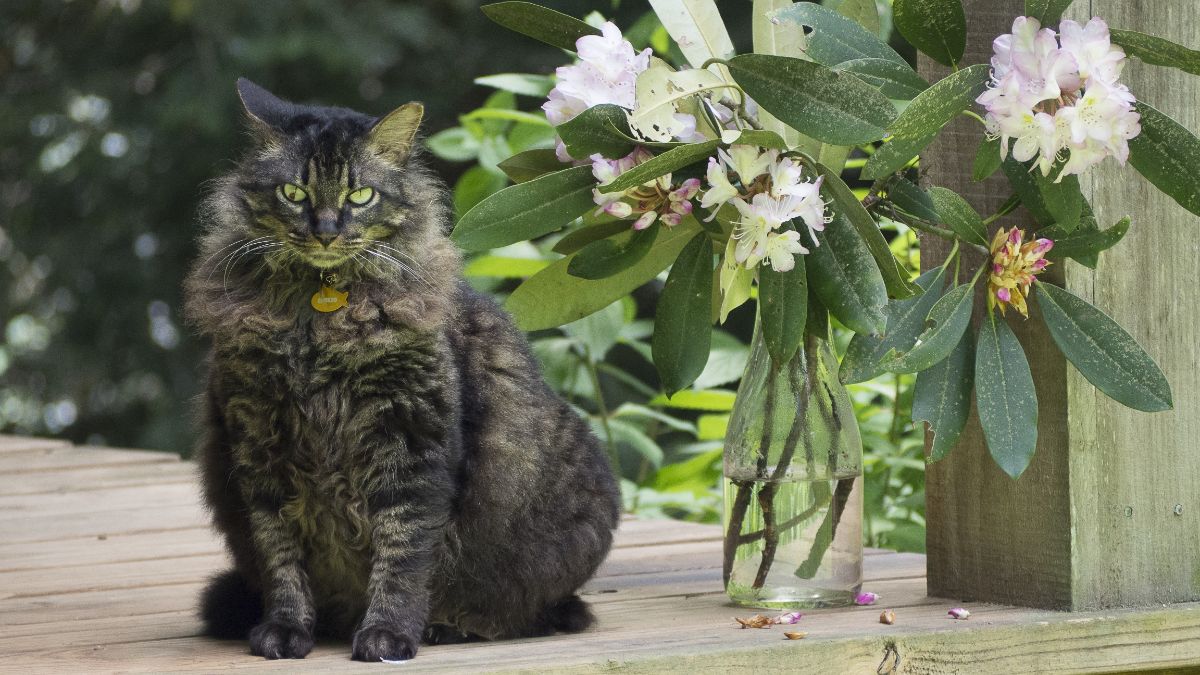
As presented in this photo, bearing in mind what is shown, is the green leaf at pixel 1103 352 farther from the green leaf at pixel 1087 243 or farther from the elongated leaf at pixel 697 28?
the elongated leaf at pixel 697 28

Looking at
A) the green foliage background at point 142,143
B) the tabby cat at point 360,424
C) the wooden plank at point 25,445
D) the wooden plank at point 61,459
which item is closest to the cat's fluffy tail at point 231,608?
the tabby cat at point 360,424

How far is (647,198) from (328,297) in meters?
0.44

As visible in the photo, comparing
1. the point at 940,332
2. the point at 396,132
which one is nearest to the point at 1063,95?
the point at 940,332

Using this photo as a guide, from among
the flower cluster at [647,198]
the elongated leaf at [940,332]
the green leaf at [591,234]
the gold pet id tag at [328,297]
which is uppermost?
the flower cluster at [647,198]

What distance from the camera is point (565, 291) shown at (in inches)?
78.7

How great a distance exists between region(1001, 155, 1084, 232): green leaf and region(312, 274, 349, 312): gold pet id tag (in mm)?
890

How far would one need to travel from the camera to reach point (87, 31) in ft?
18.7

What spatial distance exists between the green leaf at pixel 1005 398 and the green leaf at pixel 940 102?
28 cm

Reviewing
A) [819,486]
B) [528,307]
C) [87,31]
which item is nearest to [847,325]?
[819,486]

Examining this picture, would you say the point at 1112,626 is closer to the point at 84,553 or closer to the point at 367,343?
the point at 367,343

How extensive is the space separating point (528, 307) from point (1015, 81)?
2.44 ft

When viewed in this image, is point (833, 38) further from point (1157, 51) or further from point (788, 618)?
point (788, 618)

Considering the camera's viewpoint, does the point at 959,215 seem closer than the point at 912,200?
Yes

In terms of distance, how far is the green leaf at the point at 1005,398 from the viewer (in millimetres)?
1704
